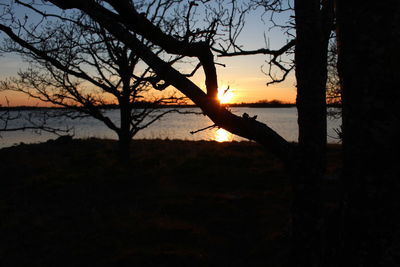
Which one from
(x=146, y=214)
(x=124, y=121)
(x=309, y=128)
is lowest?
(x=146, y=214)

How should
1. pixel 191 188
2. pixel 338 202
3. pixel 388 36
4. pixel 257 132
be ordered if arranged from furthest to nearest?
pixel 191 188
pixel 257 132
pixel 338 202
pixel 388 36

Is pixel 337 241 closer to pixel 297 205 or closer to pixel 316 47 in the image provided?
pixel 297 205

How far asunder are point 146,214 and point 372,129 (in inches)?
250

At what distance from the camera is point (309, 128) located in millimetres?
3324

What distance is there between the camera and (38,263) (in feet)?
17.2

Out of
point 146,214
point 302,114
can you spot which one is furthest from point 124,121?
point 302,114

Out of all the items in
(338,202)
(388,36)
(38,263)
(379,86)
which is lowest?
(38,263)

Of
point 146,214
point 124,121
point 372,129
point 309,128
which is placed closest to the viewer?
point 372,129

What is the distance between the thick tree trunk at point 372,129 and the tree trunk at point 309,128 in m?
1.51

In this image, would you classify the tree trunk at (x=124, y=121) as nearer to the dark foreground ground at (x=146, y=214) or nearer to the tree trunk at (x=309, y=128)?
the dark foreground ground at (x=146, y=214)

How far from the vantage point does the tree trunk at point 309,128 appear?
3252 millimetres

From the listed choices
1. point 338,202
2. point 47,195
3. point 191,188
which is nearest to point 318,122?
point 338,202

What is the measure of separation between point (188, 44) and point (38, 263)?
4565 millimetres

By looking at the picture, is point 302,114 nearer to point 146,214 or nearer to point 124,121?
point 146,214
